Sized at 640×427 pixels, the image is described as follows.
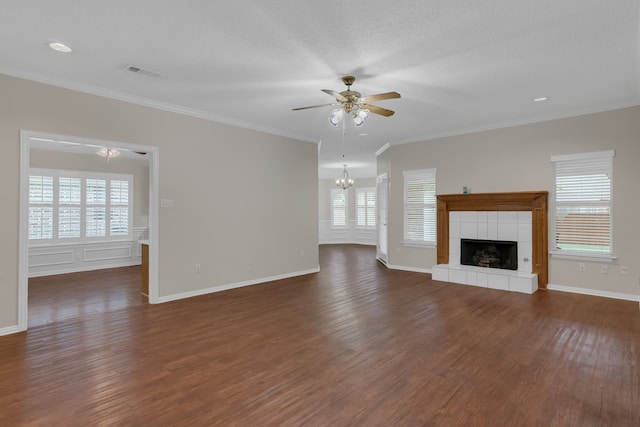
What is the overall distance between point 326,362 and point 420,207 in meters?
4.97

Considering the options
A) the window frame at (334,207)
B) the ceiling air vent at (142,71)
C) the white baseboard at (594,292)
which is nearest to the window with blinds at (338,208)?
the window frame at (334,207)

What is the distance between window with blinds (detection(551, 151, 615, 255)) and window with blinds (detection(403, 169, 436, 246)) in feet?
6.97

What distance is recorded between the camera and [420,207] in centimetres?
730

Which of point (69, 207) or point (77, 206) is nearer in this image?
point (69, 207)

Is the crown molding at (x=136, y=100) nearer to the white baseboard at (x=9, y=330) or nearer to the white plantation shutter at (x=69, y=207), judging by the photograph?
the white baseboard at (x=9, y=330)

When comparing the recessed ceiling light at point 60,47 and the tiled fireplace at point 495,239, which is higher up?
the recessed ceiling light at point 60,47

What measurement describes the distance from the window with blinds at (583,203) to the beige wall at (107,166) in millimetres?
8625

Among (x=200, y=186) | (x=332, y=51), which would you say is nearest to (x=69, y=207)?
(x=200, y=186)

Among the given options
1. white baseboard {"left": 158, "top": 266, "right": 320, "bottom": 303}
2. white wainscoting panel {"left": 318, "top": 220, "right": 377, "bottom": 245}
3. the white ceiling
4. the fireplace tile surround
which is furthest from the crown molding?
white wainscoting panel {"left": 318, "top": 220, "right": 377, "bottom": 245}

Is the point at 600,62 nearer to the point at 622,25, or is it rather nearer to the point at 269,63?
the point at 622,25

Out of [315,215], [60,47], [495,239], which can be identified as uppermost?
[60,47]

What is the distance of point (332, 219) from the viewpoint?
44.1 ft

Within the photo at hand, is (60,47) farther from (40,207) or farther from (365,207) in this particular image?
(365,207)

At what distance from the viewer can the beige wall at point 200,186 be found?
3768mm
